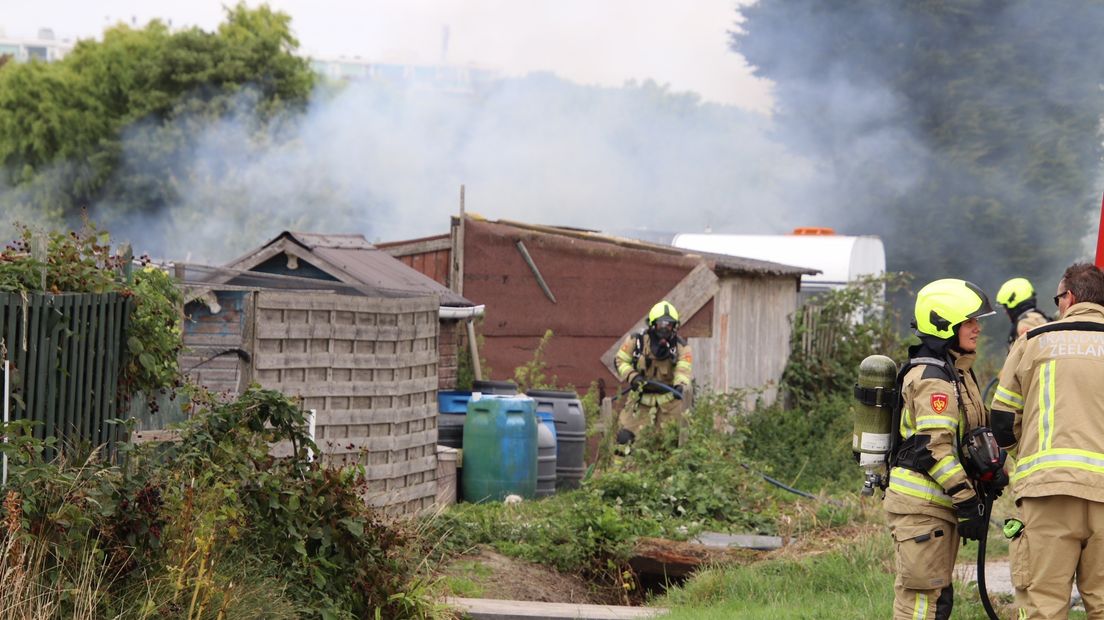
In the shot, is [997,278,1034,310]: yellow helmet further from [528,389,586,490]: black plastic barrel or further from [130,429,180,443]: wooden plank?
[130,429,180,443]: wooden plank

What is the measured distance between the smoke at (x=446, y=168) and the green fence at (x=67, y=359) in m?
24.2

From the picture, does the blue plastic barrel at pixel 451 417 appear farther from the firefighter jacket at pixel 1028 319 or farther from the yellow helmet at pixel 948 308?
the yellow helmet at pixel 948 308

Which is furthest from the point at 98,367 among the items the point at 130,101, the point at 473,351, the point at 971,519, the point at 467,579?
the point at 130,101

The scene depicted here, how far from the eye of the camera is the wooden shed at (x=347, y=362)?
9.28 m

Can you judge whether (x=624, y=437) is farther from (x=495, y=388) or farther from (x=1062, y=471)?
(x=1062, y=471)

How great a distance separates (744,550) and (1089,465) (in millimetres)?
3749

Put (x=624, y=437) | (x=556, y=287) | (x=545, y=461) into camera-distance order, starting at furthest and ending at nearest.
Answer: (x=556, y=287), (x=624, y=437), (x=545, y=461)

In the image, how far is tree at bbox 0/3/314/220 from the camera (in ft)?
115

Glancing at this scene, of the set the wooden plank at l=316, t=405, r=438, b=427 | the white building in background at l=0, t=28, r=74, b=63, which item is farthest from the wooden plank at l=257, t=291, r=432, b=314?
the white building in background at l=0, t=28, r=74, b=63

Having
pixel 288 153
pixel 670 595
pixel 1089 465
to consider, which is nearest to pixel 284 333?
pixel 670 595

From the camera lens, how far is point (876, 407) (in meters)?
6.34

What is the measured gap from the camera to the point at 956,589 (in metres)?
7.46

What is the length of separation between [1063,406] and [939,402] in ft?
1.74

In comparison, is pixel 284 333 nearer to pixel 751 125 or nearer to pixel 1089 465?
pixel 1089 465
